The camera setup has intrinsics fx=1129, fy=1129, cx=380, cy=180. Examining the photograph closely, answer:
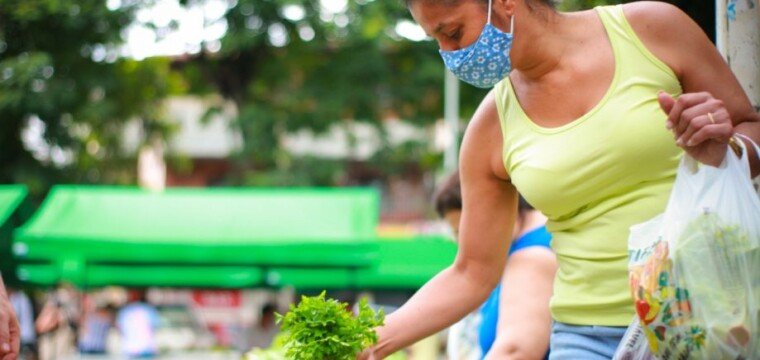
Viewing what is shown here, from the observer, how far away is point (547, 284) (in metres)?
3.66

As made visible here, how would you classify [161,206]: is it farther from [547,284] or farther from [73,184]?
[547,284]

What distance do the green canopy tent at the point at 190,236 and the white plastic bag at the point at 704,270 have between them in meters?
10.6

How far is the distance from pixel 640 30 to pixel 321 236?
34.2 feet

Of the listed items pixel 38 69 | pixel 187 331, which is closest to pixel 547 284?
pixel 38 69

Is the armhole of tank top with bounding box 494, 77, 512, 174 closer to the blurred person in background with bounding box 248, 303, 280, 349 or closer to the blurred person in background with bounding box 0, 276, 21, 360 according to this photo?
the blurred person in background with bounding box 0, 276, 21, 360

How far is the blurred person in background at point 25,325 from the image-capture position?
15125 mm

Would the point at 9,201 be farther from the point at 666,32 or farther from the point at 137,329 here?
the point at 666,32

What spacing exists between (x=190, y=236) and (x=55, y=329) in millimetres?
4932

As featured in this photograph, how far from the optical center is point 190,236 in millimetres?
13242

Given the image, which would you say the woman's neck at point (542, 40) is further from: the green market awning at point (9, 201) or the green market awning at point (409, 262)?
the green market awning at point (409, 262)

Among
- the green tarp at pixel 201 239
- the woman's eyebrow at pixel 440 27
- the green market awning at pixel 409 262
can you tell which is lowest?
the green market awning at pixel 409 262

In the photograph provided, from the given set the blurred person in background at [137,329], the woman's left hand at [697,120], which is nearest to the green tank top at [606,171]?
the woman's left hand at [697,120]

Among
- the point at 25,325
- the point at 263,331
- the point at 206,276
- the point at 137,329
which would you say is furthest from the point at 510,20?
the point at 137,329

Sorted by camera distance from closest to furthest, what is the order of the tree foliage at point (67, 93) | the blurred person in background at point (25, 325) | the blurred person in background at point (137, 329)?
1. the blurred person in background at point (25, 325)
2. the tree foliage at point (67, 93)
3. the blurred person in background at point (137, 329)
